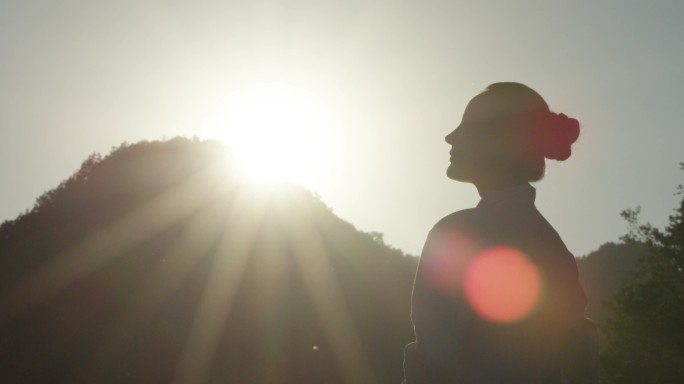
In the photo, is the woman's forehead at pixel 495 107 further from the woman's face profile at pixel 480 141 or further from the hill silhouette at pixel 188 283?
the hill silhouette at pixel 188 283

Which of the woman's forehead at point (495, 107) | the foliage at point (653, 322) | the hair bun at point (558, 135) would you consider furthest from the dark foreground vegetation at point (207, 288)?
the woman's forehead at point (495, 107)

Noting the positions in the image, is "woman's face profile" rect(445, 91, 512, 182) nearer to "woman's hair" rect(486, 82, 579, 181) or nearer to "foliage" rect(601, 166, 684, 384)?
"woman's hair" rect(486, 82, 579, 181)

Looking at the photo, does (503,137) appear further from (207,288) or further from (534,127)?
(207,288)

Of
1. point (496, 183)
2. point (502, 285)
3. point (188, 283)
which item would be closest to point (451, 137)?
point (496, 183)

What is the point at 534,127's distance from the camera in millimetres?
3047

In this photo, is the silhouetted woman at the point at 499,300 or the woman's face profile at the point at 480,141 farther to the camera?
the woman's face profile at the point at 480,141

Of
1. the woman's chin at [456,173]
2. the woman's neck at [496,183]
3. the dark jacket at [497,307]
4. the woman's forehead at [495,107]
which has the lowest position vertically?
the dark jacket at [497,307]

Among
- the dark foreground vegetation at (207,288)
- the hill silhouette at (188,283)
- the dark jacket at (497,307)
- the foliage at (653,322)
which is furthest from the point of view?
the hill silhouette at (188,283)

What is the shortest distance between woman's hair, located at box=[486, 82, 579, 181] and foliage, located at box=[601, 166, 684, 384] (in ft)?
86.2

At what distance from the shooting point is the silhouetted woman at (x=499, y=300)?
244 centimetres

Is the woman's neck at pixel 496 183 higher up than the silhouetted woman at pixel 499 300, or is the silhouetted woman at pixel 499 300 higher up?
the woman's neck at pixel 496 183

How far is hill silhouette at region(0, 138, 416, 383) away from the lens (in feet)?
98.0

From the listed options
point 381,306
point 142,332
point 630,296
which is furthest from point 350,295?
point 630,296

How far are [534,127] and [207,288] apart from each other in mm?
34971
